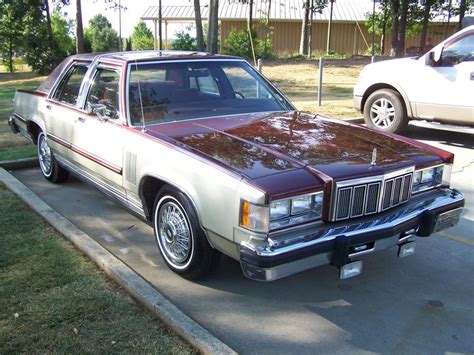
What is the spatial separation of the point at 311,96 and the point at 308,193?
11986 mm

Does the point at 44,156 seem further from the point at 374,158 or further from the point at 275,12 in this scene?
the point at 275,12

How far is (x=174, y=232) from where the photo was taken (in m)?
3.83

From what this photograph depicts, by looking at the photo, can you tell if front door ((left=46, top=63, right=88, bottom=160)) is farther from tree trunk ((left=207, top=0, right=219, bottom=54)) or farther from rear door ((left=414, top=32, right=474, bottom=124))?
tree trunk ((left=207, top=0, right=219, bottom=54))

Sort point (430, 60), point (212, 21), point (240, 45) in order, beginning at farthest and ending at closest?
point (240, 45) → point (212, 21) → point (430, 60)

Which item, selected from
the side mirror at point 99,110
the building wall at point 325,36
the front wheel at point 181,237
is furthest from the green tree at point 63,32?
the front wheel at point 181,237

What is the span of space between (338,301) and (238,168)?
4.18 ft

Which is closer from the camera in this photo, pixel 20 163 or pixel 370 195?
pixel 370 195

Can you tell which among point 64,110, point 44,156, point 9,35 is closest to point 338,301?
point 64,110

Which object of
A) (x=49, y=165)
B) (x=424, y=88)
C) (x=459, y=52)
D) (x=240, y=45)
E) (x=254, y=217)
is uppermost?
(x=240, y=45)

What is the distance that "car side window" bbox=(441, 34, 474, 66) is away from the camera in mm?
7930

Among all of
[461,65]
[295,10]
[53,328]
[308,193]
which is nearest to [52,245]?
[53,328]

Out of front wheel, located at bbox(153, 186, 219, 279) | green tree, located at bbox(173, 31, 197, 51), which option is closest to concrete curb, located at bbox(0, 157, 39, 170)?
front wheel, located at bbox(153, 186, 219, 279)

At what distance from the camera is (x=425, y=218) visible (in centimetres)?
367

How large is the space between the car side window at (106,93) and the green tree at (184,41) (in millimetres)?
25862
